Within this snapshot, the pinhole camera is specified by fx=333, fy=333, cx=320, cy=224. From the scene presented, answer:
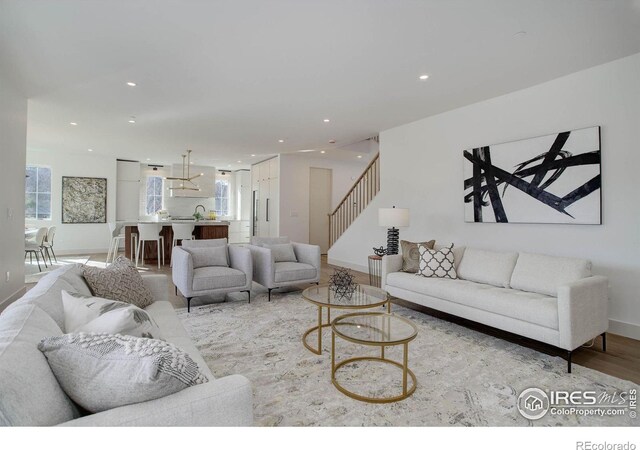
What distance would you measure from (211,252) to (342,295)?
2191mm

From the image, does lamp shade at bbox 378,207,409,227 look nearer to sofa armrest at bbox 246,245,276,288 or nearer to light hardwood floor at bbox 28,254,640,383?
light hardwood floor at bbox 28,254,640,383

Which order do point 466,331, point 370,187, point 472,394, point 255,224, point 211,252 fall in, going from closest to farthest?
point 472,394, point 466,331, point 211,252, point 370,187, point 255,224

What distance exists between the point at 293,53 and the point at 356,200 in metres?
4.43

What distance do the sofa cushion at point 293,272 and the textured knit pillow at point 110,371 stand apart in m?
3.41

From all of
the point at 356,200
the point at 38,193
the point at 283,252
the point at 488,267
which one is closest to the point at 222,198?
the point at 38,193

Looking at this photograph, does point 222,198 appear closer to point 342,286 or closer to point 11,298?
point 11,298

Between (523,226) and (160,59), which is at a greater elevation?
(160,59)

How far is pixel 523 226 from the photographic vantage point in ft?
13.4

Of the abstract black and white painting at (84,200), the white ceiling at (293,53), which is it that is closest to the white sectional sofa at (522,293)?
the white ceiling at (293,53)

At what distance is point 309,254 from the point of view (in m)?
4.91

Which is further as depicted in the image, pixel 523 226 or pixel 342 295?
pixel 523 226

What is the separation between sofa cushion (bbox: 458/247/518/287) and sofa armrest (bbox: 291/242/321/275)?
6.26ft

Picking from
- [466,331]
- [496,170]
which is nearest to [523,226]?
[496,170]
